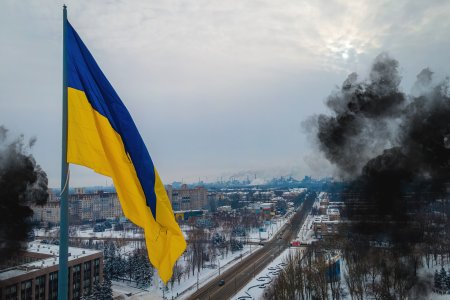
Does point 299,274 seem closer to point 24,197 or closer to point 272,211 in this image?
point 24,197

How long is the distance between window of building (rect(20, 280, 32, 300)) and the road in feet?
32.9

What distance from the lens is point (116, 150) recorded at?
4.04m

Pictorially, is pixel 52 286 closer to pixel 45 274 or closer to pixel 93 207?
pixel 45 274

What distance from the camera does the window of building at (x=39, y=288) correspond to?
22422 mm

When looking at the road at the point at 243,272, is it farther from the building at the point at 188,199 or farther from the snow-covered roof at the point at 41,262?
the building at the point at 188,199

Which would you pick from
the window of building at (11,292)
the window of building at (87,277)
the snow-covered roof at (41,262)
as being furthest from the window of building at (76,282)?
the window of building at (11,292)

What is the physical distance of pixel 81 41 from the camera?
12.7 ft

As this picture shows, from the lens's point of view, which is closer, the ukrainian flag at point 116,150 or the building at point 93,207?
the ukrainian flag at point 116,150

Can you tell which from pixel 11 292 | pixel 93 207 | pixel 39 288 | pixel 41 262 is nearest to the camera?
pixel 11 292

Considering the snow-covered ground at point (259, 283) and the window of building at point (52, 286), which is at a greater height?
the window of building at point (52, 286)

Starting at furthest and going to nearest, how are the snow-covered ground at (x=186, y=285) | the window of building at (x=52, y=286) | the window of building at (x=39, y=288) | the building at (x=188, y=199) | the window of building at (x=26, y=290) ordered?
the building at (x=188, y=199) → the snow-covered ground at (x=186, y=285) → the window of building at (x=52, y=286) → the window of building at (x=39, y=288) → the window of building at (x=26, y=290)

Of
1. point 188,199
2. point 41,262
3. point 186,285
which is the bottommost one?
point 186,285

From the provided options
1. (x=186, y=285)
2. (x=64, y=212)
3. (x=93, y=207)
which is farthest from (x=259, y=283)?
(x=93, y=207)

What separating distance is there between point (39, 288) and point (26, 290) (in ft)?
2.95
